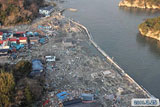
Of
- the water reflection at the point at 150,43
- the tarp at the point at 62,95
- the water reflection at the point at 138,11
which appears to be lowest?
the tarp at the point at 62,95

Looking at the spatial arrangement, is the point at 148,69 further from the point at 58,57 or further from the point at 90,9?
the point at 90,9

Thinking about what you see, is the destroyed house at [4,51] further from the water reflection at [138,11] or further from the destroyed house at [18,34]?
the water reflection at [138,11]

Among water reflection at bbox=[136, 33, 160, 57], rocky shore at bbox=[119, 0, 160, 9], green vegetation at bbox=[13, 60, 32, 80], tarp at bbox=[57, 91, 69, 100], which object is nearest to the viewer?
tarp at bbox=[57, 91, 69, 100]

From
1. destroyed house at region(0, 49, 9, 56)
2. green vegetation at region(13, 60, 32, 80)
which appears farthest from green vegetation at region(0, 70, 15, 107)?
destroyed house at region(0, 49, 9, 56)

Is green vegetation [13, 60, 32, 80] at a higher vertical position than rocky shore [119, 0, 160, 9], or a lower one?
lower

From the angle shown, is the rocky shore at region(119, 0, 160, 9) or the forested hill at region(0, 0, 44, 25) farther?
the rocky shore at region(119, 0, 160, 9)

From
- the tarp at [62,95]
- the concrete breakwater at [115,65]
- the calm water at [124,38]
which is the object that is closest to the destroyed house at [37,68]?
the tarp at [62,95]

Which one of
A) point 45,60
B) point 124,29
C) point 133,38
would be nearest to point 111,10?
point 124,29

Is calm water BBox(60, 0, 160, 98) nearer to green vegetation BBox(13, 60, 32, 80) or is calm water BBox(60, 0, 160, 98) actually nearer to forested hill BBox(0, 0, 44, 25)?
forested hill BBox(0, 0, 44, 25)

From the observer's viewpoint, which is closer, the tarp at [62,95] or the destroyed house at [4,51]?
the tarp at [62,95]

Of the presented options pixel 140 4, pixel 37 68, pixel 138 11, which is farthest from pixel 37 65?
pixel 140 4
